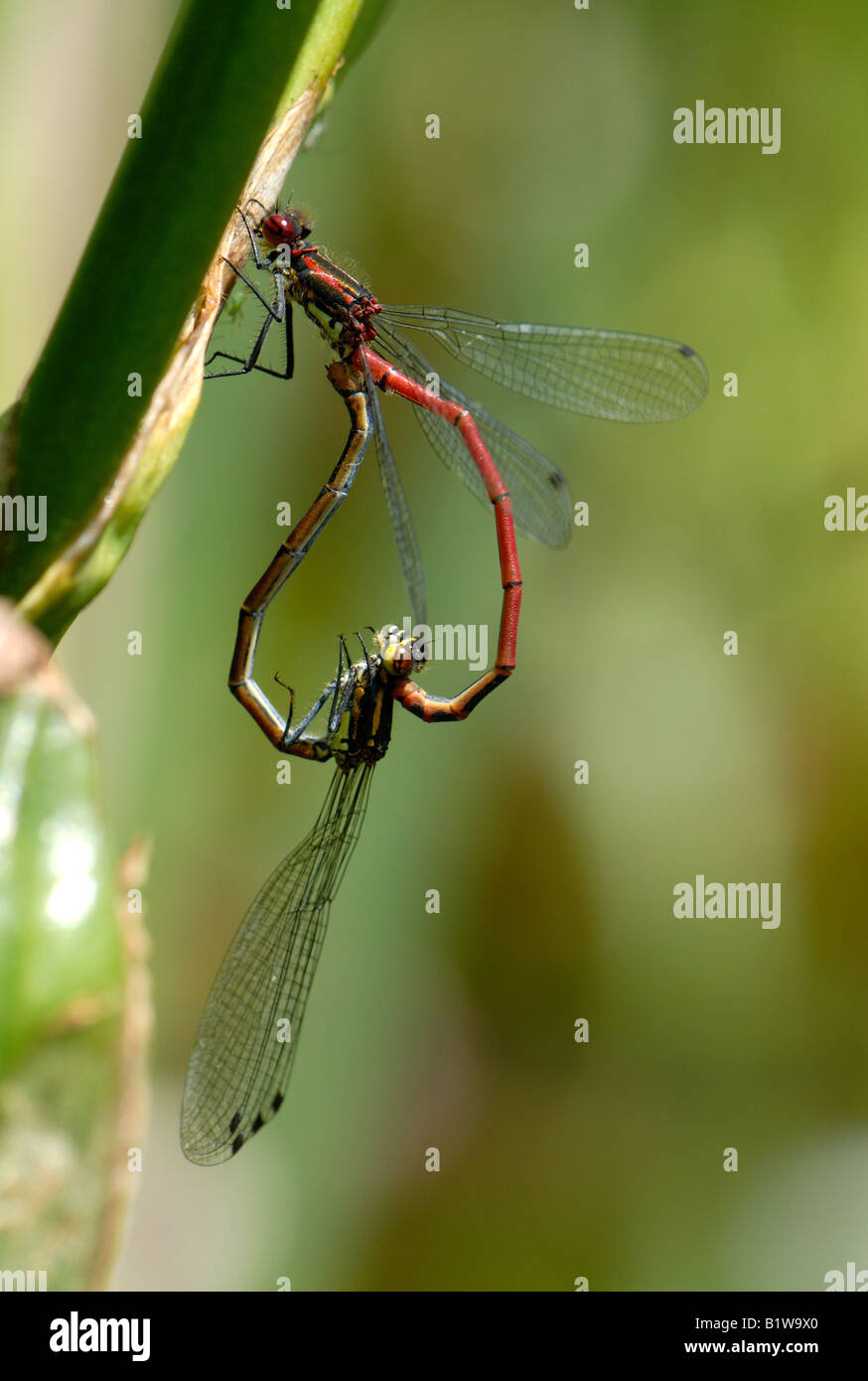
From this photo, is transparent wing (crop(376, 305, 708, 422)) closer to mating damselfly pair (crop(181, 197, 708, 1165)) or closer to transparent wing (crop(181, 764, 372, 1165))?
mating damselfly pair (crop(181, 197, 708, 1165))

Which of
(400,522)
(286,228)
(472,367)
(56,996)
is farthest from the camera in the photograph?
(472,367)

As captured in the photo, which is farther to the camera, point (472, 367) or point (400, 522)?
point (472, 367)

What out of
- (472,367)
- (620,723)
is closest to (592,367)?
(472,367)

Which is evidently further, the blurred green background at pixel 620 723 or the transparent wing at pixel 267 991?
the blurred green background at pixel 620 723

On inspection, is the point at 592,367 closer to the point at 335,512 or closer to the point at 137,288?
the point at 335,512

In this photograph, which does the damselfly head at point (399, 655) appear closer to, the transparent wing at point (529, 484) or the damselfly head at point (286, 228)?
the transparent wing at point (529, 484)

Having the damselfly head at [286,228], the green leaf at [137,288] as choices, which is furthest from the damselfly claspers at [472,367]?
the green leaf at [137,288]
